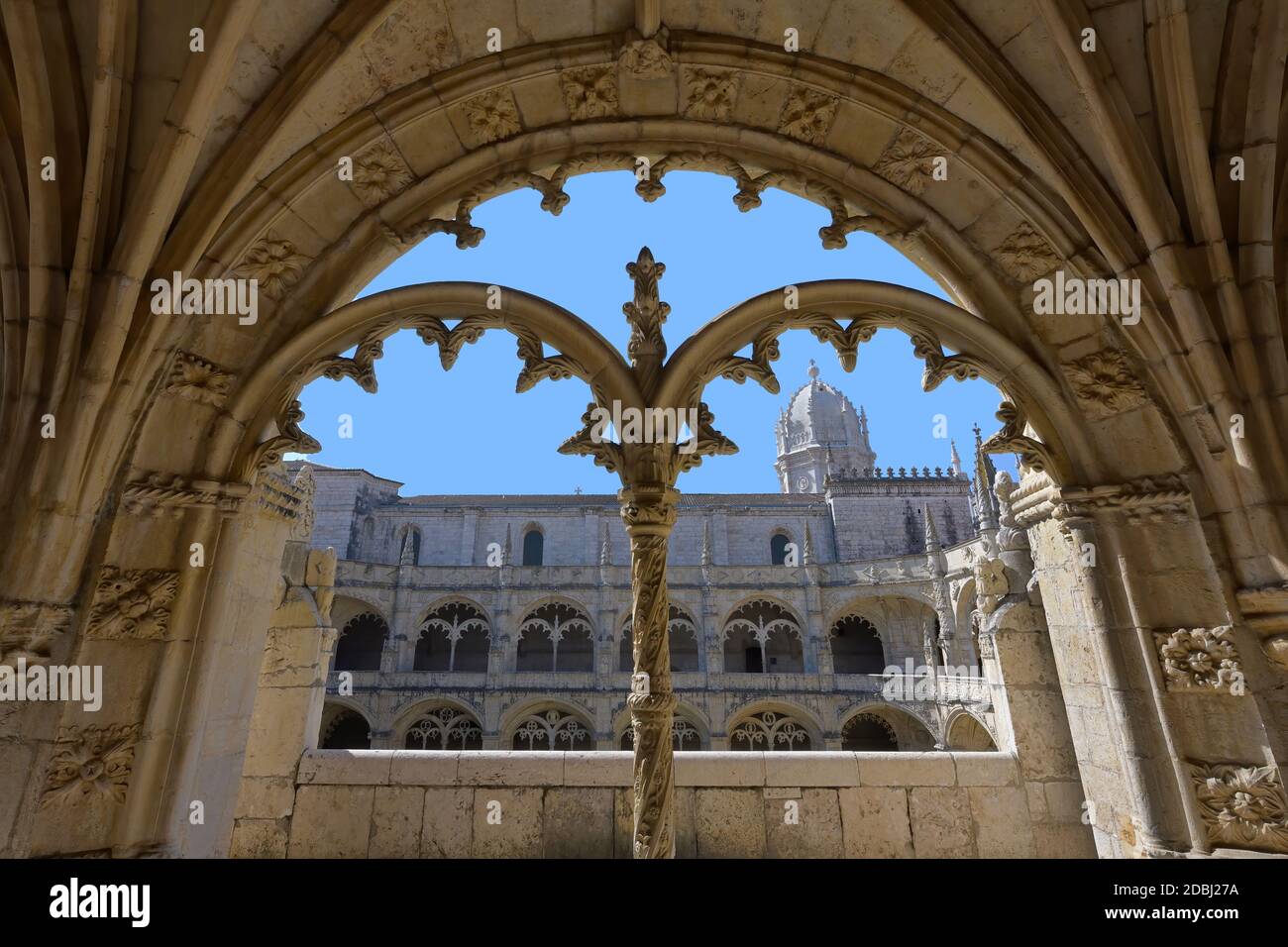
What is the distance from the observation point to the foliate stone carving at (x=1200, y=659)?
2992mm

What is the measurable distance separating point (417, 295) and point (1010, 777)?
5163 mm

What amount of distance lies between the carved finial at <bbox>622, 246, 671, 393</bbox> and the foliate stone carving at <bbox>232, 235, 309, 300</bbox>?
2.01 m

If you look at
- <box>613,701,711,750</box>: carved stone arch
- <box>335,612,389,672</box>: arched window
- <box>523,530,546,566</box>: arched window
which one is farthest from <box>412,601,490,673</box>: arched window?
<box>613,701,711,750</box>: carved stone arch

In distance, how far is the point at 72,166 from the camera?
3.06 metres

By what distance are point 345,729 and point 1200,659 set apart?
27.6 meters

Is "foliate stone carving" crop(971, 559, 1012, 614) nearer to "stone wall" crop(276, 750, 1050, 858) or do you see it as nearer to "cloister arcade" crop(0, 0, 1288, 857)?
"cloister arcade" crop(0, 0, 1288, 857)

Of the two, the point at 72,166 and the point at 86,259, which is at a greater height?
the point at 72,166

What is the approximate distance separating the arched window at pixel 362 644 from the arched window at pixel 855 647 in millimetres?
19868

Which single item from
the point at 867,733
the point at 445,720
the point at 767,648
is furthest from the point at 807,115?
the point at 767,648

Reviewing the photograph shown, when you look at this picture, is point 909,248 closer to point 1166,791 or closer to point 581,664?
point 1166,791

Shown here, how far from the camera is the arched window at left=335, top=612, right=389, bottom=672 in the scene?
2716cm

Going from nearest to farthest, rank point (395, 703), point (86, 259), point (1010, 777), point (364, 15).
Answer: point (86, 259)
point (364, 15)
point (1010, 777)
point (395, 703)
